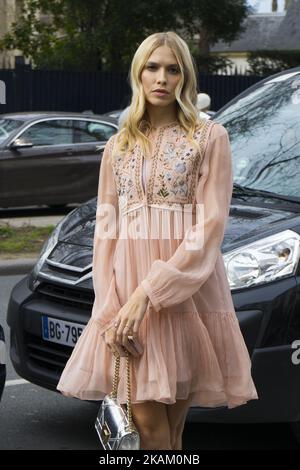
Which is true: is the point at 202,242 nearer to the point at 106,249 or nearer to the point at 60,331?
the point at 106,249

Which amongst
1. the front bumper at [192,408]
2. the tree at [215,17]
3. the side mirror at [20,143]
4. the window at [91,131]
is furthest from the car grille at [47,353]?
the tree at [215,17]

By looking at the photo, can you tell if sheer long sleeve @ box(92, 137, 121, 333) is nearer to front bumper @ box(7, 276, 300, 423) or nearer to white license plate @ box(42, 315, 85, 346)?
front bumper @ box(7, 276, 300, 423)

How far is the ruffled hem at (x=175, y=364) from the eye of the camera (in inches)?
145

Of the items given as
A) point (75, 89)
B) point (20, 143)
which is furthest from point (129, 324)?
point (75, 89)

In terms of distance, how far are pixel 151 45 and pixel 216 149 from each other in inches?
16.6

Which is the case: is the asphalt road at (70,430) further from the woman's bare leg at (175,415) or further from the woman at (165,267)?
the woman at (165,267)

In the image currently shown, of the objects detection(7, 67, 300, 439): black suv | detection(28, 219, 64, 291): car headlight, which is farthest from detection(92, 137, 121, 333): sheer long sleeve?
detection(28, 219, 64, 291): car headlight

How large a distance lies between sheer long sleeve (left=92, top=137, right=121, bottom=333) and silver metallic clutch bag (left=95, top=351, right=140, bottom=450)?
170 mm

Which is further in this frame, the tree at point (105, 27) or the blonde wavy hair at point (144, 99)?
the tree at point (105, 27)

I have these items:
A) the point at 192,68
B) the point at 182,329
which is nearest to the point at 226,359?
the point at 182,329

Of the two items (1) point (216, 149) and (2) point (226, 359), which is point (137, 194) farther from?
(2) point (226, 359)
